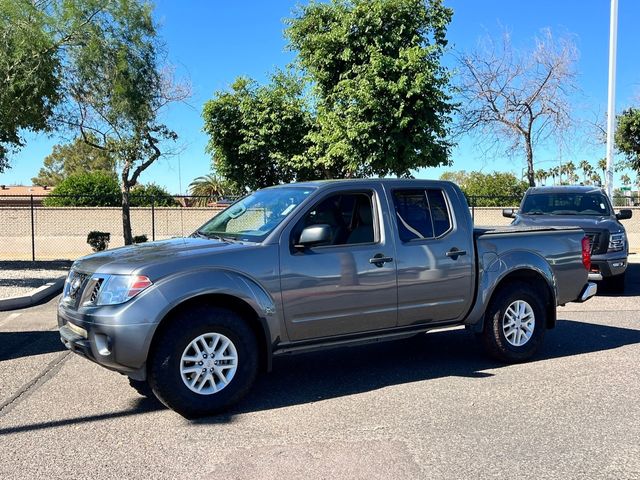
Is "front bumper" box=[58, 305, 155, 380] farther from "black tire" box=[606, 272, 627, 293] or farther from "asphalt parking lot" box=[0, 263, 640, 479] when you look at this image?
"black tire" box=[606, 272, 627, 293]

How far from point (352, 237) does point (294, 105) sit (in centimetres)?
1392

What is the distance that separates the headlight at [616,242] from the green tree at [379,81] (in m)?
5.49

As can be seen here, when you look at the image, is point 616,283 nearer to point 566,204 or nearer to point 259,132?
point 566,204

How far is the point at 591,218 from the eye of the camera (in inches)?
435

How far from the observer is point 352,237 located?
18.0 ft

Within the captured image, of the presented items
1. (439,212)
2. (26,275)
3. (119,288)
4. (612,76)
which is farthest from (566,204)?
(26,275)

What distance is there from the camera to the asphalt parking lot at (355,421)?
3857 millimetres

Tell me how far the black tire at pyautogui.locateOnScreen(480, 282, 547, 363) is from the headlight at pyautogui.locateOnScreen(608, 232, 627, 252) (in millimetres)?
4860

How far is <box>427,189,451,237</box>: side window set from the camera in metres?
5.95

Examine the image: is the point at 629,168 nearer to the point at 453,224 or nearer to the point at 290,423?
the point at 453,224

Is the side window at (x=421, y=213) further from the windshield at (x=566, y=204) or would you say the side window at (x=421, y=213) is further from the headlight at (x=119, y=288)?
the windshield at (x=566, y=204)

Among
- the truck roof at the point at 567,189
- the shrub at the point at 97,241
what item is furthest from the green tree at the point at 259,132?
the truck roof at the point at 567,189

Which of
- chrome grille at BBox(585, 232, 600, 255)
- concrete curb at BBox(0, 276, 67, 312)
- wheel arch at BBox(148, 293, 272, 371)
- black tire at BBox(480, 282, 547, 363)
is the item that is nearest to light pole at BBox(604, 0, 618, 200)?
chrome grille at BBox(585, 232, 600, 255)

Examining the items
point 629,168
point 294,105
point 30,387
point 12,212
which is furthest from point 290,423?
point 12,212
